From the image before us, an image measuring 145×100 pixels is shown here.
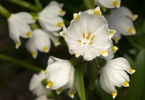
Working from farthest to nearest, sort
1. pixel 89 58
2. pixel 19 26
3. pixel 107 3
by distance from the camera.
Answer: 1. pixel 19 26
2. pixel 107 3
3. pixel 89 58

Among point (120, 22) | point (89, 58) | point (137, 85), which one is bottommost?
point (137, 85)

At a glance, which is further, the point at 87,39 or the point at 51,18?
the point at 51,18

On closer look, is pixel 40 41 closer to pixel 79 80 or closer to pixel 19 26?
pixel 19 26

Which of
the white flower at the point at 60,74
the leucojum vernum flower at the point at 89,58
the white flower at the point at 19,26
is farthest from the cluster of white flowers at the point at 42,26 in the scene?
the white flower at the point at 60,74

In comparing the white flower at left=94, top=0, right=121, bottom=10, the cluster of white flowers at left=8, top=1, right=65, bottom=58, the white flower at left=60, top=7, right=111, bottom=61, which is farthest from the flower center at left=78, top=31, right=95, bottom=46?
the cluster of white flowers at left=8, top=1, right=65, bottom=58

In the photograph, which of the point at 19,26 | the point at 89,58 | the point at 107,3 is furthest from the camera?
the point at 19,26

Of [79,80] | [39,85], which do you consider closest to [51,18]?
[39,85]

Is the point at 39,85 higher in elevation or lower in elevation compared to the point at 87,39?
lower
